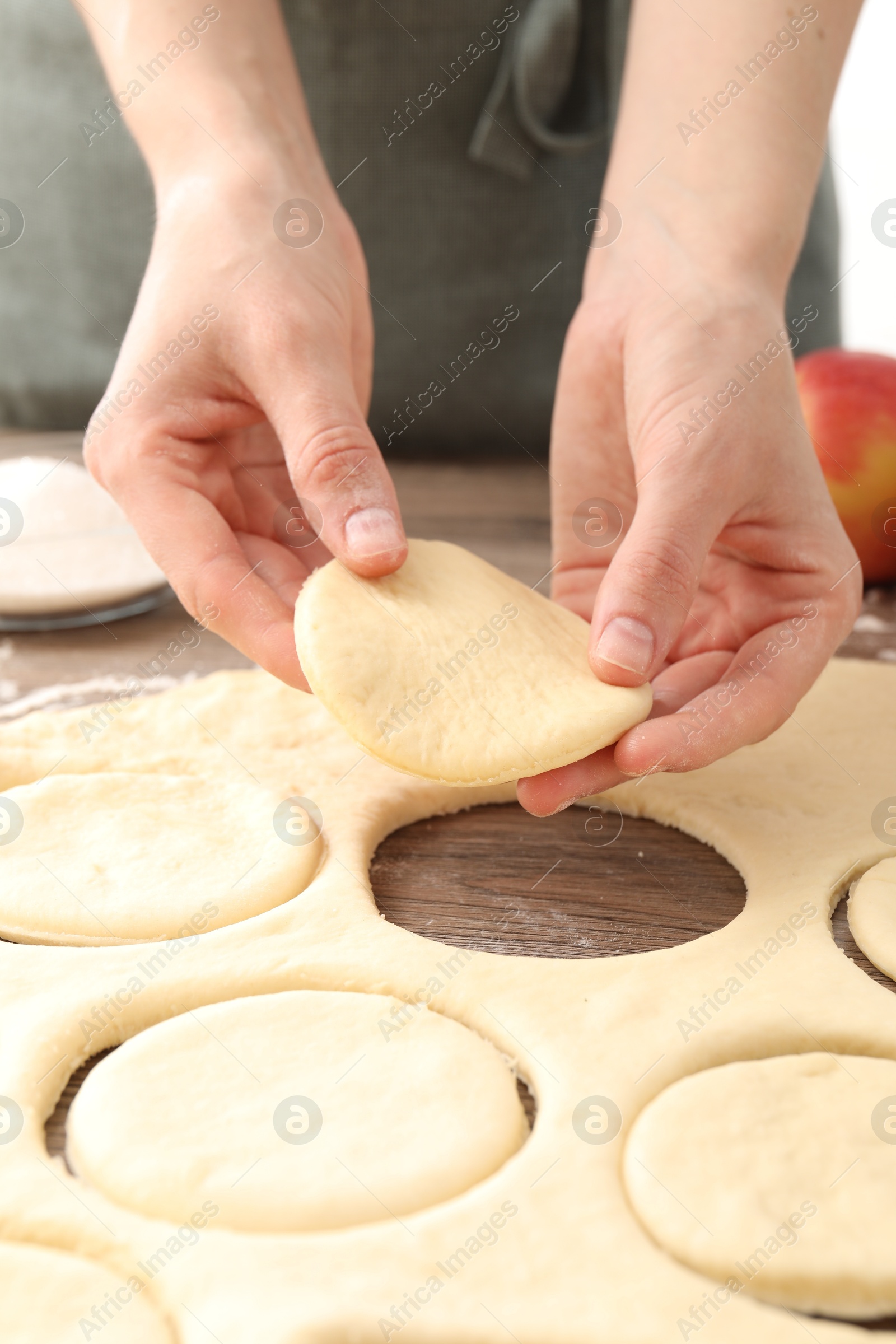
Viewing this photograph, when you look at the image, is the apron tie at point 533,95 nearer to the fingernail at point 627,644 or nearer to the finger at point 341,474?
the finger at point 341,474

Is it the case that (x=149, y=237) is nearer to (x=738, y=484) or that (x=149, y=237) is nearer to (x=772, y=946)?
(x=738, y=484)

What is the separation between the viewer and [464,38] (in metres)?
2.30

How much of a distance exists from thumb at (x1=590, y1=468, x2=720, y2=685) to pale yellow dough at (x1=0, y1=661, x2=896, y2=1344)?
14 cm

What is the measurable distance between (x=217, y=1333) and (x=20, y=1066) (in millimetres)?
329

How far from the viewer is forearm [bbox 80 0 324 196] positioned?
1562mm

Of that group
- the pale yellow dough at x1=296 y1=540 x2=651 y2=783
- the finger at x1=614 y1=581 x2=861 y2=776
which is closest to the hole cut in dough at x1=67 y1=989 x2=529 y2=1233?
the pale yellow dough at x1=296 y1=540 x2=651 y2=783

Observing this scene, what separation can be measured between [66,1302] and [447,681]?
→ 2.15 feet

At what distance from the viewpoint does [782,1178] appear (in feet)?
2.85

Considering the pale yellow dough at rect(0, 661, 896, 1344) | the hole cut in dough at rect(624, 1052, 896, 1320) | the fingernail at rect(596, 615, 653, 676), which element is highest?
the fingernail at rect(596, 615, 653, 676)

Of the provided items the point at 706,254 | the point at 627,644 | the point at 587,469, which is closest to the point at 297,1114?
the point at 627,644

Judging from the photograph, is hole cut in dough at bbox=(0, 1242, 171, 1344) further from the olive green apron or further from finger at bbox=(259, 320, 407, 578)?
the olive green apron

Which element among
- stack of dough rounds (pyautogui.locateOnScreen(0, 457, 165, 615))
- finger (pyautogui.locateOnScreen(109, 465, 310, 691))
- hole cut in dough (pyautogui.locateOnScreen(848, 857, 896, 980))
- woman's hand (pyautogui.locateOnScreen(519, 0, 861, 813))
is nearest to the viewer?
hole cut in dough (pyautogui.locateOnScreen(848, 857, 896, 980))

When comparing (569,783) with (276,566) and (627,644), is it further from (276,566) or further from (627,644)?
(276,566)

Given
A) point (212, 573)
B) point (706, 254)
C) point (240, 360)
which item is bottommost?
point (212, 573)
